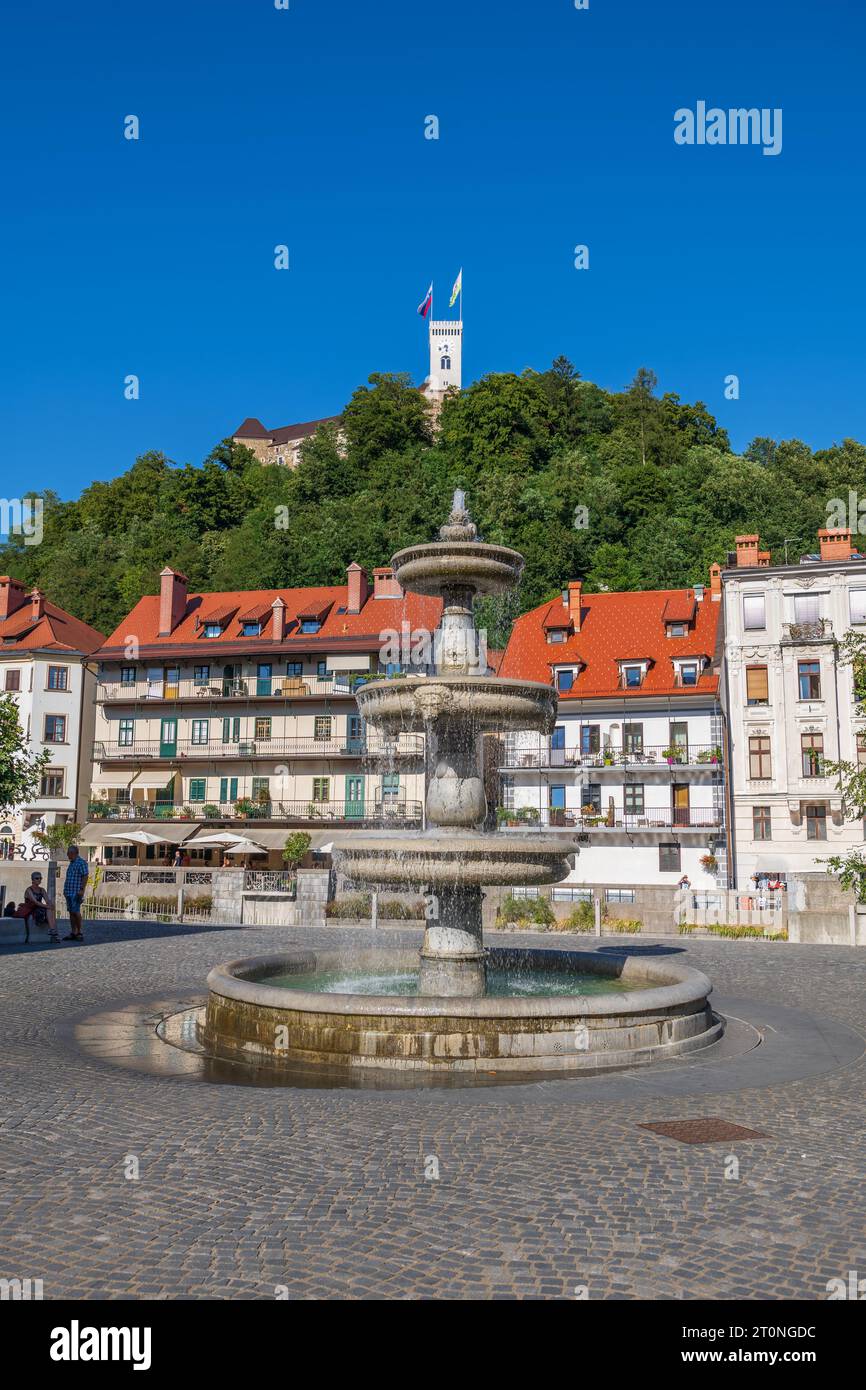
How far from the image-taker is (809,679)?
138ft

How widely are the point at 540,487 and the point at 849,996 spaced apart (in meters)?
62.9

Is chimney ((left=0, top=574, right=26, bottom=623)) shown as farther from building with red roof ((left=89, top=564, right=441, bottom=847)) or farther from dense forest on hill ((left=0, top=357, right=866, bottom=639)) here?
dense forest on hill ((left=0, top=357, right=866, bottom=639))

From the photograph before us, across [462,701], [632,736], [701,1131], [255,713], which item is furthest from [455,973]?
[255,713]

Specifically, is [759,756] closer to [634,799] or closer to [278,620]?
[634,799]

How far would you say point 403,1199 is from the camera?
6211 mm

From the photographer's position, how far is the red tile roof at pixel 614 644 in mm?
47156

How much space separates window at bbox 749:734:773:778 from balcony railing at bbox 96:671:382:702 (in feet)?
55.6

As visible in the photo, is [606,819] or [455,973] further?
[606,819]

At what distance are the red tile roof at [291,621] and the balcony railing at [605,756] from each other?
292 inches

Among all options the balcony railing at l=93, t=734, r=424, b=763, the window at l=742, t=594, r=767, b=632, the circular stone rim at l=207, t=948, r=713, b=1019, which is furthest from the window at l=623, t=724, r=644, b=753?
the circular stone rim at l=207, t=948, r=713, b=1019

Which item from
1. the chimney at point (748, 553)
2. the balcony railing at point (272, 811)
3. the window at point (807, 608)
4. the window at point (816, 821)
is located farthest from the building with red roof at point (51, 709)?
the window at point (816, 821)

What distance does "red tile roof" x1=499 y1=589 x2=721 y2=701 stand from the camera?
1857 inches

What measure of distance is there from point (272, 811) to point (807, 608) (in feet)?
81.6
